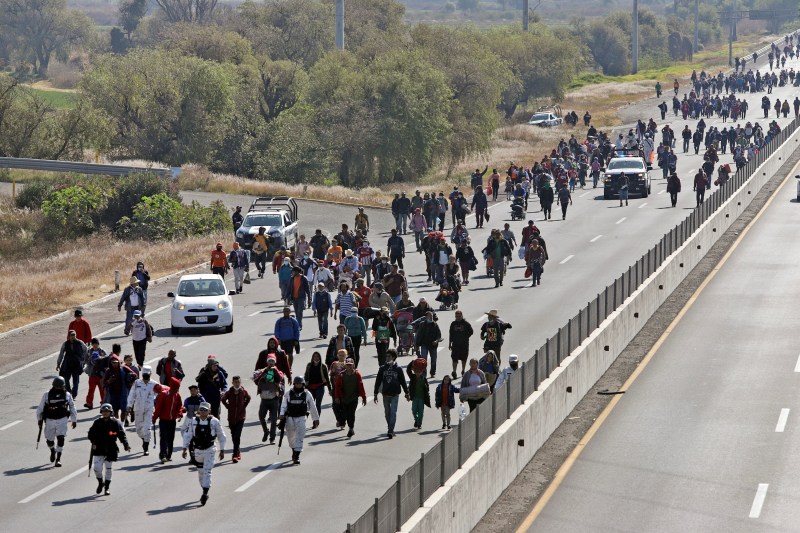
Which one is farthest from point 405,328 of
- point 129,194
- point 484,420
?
point 129,194

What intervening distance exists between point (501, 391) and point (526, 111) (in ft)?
354

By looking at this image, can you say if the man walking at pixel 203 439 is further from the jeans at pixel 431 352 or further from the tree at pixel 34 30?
the tree at pixel 34 30

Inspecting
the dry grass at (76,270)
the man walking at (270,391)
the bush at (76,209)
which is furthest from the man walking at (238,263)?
the bush at (76,209)

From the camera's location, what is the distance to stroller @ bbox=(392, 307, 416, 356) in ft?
90.6

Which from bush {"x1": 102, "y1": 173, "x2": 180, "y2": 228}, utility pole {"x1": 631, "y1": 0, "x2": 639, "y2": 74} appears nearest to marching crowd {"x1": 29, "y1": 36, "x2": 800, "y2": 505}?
bush {"x1": 102, "y1": 173, "x2": 180, "y2": 228}

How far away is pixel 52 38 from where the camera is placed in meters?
198

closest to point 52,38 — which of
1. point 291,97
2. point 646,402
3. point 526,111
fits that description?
point 526,111

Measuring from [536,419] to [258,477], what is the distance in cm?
434

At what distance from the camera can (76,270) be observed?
148 feet

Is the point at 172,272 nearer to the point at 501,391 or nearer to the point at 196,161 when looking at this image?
the point at 501,391

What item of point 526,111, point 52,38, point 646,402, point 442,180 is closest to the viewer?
point 646,402

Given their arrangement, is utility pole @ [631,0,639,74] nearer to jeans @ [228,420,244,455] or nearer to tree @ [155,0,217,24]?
tree @ [155,0,217,24]

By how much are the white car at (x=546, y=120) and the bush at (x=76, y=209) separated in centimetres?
5256

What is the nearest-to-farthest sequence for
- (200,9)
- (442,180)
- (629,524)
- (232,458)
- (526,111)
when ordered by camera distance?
(629,524), (232,458), (442,180), (526,111), (200,9)
